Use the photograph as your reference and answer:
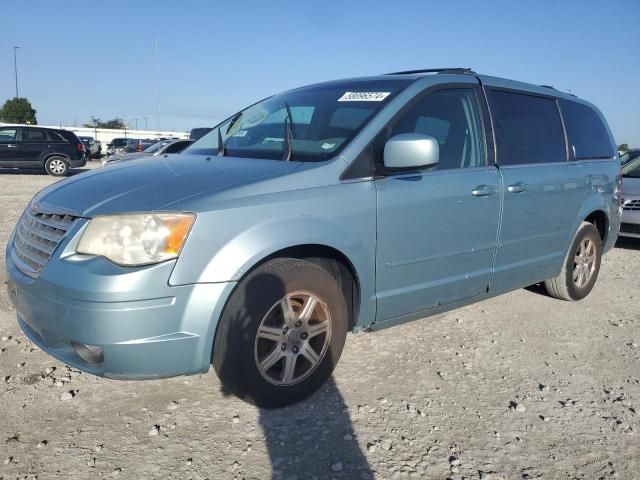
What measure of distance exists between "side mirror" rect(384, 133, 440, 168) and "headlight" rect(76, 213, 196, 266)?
1.14 metres

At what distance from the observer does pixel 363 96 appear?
3.25m

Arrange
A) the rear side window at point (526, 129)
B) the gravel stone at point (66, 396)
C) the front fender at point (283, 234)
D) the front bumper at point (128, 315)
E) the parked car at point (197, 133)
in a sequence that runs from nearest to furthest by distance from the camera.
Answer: the front bumper at point (128, 315)
the front fender at point (283, 234)
the gravel stone at point (66, 396)
the rear side window at point (526, 129)
the parked car at point (197, 133)

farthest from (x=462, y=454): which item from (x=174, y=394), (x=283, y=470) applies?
(x=174, y=394)

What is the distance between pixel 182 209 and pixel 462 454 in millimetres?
1697

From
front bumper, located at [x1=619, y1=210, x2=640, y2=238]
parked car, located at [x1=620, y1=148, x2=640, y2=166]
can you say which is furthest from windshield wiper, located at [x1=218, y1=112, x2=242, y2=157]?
parked car, located at [x1=620, y1=148, x2=640, y2=166]

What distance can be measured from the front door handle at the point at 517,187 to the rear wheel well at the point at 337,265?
4.70 feet

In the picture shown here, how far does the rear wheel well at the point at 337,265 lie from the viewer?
268 centimetres

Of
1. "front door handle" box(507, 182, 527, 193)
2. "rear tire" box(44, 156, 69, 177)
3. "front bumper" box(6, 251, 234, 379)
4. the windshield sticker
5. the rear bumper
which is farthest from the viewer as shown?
the rear bumper

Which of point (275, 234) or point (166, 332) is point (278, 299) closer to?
point (275, 234)

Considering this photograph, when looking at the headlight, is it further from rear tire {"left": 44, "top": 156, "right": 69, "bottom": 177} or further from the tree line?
the tree line

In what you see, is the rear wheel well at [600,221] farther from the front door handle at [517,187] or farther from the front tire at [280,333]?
the front tire at [280,333]

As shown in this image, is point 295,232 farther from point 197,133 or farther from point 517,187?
point 197,133

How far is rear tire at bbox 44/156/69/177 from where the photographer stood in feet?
57.3

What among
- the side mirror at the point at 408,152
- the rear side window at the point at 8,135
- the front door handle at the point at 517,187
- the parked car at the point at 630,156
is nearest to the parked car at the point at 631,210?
the parked car at the point at 630,156
